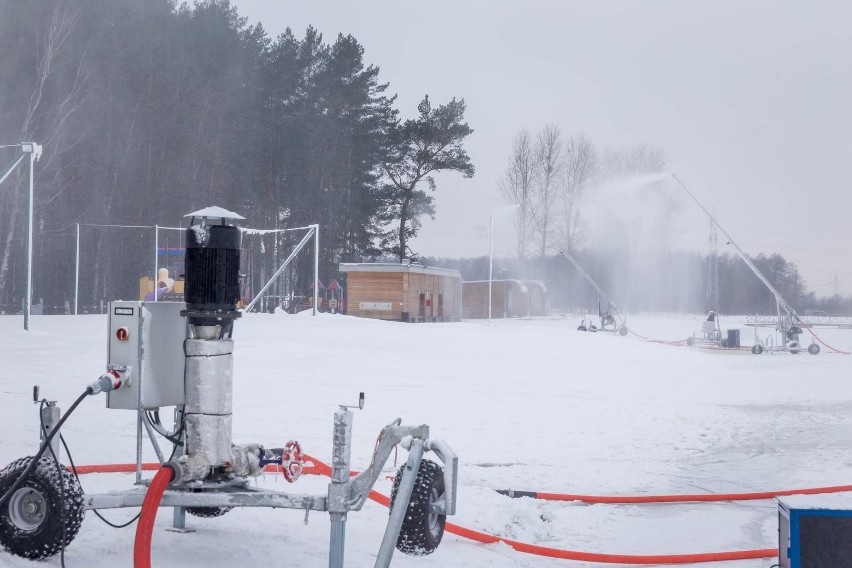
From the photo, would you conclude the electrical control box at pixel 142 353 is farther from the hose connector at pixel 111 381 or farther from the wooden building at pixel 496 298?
the wooden building at pixel 496 298

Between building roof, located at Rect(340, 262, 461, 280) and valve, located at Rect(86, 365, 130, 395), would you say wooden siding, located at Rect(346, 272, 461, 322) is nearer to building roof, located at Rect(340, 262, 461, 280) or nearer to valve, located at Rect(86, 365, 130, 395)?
building roof, located at Rect(340, 262, 461, 280)

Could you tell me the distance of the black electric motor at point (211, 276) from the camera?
13.3 feet

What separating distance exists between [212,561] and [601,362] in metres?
16.0

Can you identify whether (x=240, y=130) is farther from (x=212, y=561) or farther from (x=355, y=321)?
(x=212, y=561)

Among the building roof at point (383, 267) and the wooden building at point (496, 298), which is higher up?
the building roof at point (383, 267)

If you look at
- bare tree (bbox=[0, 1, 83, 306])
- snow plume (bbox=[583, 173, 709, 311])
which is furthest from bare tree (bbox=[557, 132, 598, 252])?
bare tree (bbox=[0, 1, 83, 306])

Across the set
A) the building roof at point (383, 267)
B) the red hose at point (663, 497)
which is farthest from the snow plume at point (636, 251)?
the red hose at point (663, 497)

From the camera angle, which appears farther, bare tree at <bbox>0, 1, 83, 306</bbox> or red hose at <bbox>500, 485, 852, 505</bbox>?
bare tree at <bbox>0, 1, 83, 306</bbox>

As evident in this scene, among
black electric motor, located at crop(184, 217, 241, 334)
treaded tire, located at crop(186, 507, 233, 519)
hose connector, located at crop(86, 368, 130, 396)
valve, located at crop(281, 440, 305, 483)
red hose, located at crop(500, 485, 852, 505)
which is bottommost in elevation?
red hose, located at crop(500, 485, 852, 505)

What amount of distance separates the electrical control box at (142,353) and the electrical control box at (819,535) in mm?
2954

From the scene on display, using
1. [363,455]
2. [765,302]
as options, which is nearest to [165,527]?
[363,455]

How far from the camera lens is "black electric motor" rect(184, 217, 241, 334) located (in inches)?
159

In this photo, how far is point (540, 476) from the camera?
749 cm

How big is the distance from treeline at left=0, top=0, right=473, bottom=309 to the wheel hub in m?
29.0
